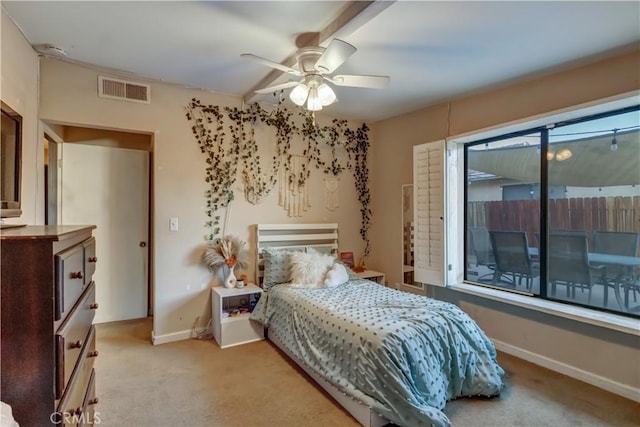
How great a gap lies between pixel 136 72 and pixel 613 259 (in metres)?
4.45

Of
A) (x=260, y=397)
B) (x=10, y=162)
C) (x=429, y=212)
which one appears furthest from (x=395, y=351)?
(x=10, y=162)

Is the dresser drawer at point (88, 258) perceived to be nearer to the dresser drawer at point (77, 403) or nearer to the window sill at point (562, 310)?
the dresser drawer at point (77, 403)

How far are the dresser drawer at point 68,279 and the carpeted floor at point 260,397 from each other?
4.18 ft

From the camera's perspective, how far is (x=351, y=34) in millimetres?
2289

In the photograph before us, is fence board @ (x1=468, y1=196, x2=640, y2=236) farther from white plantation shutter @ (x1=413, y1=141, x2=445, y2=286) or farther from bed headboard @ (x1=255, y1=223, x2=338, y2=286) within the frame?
bed headboard @ (x1=255, y1=223, x2=338, y2=286)

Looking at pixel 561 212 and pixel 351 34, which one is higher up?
pixel 351 34

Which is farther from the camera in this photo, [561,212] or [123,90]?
[123,90]

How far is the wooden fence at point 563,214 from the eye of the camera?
2588 millimetres

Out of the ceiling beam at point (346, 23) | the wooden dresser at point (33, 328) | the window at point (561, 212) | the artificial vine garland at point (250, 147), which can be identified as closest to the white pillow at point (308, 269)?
the artificial vine garland at point (250, 147)

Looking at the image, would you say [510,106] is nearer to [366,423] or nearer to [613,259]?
[613,259]

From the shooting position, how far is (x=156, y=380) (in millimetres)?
2586

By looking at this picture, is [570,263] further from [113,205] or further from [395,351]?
[113,205]

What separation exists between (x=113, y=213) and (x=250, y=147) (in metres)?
1.82

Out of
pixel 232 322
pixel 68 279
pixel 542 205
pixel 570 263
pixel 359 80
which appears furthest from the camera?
pixel 232 322
